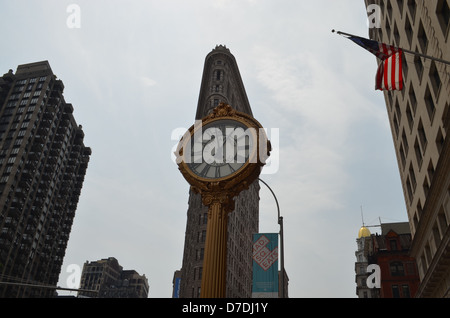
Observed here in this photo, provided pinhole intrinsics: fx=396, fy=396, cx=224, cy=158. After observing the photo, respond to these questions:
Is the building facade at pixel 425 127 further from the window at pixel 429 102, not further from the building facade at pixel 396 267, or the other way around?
the building facade at pixel 396 267

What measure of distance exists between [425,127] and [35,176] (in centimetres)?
9624

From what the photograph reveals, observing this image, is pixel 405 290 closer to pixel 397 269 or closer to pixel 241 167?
pixel 397 269

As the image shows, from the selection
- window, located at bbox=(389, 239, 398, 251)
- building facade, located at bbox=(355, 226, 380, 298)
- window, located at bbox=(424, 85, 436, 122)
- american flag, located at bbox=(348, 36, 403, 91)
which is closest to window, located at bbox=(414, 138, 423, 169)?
window, located at bbox=(424, 85, 436, 122)

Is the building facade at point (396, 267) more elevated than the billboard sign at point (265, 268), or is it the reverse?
the building facade at point (396, 267)

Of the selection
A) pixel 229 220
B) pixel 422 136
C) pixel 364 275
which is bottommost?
pixel 422 136

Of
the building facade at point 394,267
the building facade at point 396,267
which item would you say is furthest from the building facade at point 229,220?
the building facade at point 396,267

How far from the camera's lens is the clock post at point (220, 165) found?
793 centimetres

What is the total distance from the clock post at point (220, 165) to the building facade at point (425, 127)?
18214 mm

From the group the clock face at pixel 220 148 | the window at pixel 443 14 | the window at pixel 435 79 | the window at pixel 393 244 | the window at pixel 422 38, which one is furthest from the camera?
the window at pixel 393 244

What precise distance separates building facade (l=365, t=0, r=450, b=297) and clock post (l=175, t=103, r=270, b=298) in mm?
18214

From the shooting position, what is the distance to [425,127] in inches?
1139

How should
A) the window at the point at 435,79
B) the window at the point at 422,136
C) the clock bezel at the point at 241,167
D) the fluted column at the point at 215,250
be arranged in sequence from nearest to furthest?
the fluted column at the point at 215,250 < the clock bezel at the point at 241,167 < the window at the point at 435,79 < the window at the point at 422,136

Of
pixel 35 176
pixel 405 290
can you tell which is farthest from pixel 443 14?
pixel 35 176
